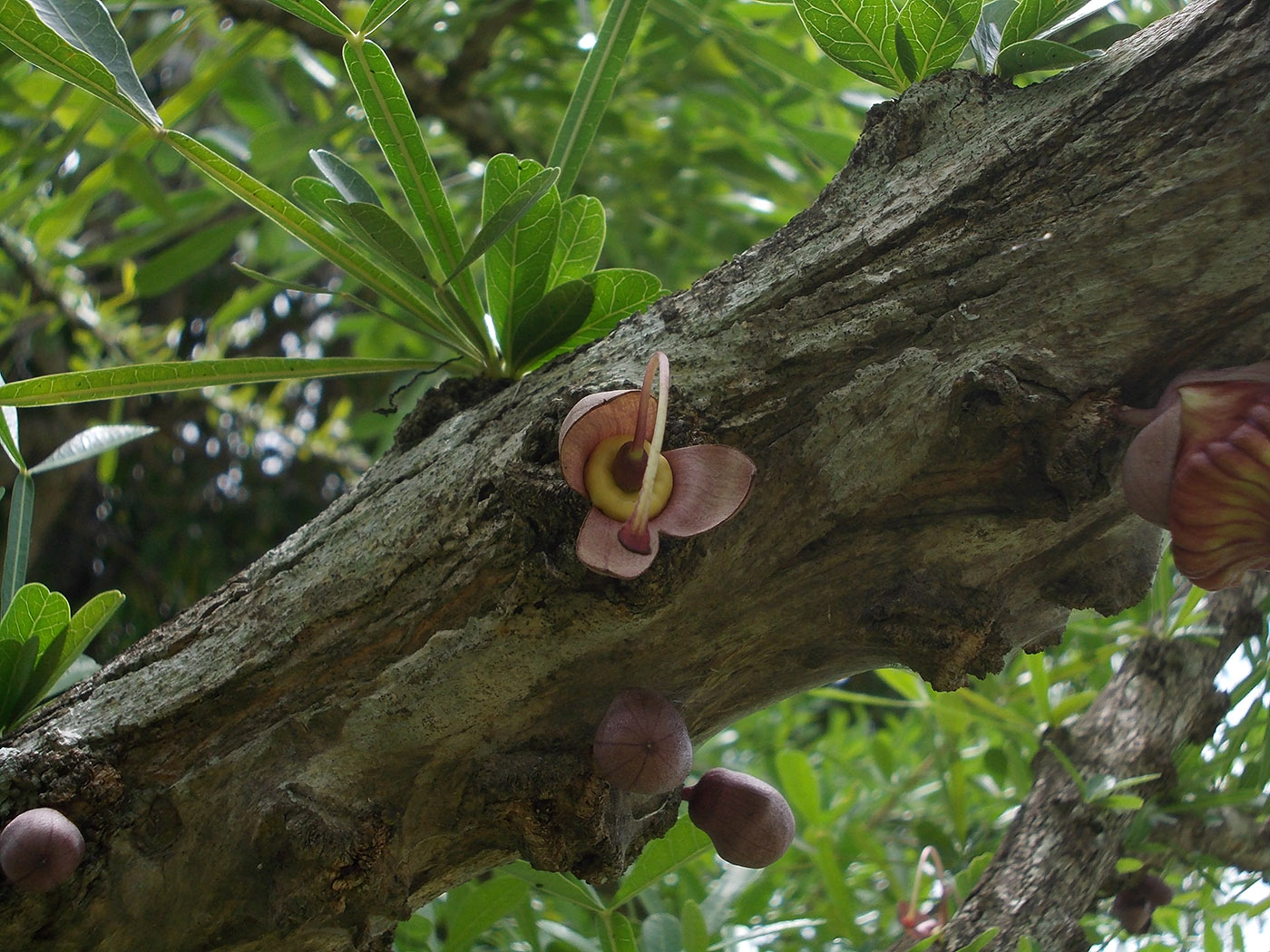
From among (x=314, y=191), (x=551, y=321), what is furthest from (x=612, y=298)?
(x=314, y=191)

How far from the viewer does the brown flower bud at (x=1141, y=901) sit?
1.24 m

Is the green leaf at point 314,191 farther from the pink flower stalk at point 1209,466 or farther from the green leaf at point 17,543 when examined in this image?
the pink flower stalk at point 1209,466

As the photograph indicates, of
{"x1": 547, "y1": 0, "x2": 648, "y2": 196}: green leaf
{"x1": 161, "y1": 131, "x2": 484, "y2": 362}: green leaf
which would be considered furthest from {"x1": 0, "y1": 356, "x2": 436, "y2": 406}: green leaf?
{"x1": 547, "y1": 0, "x2": 648, "y2": 196}: green leaf

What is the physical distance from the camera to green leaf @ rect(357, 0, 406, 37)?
84cm

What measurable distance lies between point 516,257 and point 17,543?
0.54 m

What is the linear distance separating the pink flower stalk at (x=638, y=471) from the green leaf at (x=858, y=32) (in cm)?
38

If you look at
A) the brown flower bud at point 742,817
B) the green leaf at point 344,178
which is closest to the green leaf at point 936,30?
the green leaf at point 344,178

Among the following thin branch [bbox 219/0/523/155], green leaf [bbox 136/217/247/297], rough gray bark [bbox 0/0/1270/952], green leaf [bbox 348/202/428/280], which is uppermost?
thin branch [bbox 219/0/523/155]

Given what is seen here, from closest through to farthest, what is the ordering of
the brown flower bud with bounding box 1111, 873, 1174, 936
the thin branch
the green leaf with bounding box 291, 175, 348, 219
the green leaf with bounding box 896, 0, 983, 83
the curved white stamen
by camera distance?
the curved white stamen < the green leaf with bounding box 896, 0, 983, 83 < the green leaf with bounding box 291, 175, 348, 219 < the brown flower bud with bounding box 1111, 873, 1174, 936 < the thin branch

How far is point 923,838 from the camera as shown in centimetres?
146

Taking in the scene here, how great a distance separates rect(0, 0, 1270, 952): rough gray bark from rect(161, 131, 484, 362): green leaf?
0.57ft

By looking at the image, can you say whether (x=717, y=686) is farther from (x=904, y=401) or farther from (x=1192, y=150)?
(x=1192, y=150)

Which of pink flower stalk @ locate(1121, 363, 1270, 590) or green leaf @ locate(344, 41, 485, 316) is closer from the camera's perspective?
pink flower stalk @ locate(1121, 363, 1270, 590)

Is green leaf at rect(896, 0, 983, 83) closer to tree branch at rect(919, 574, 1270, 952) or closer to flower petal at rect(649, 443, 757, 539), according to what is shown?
flower petal at rect(649, 443, 757, 539)
